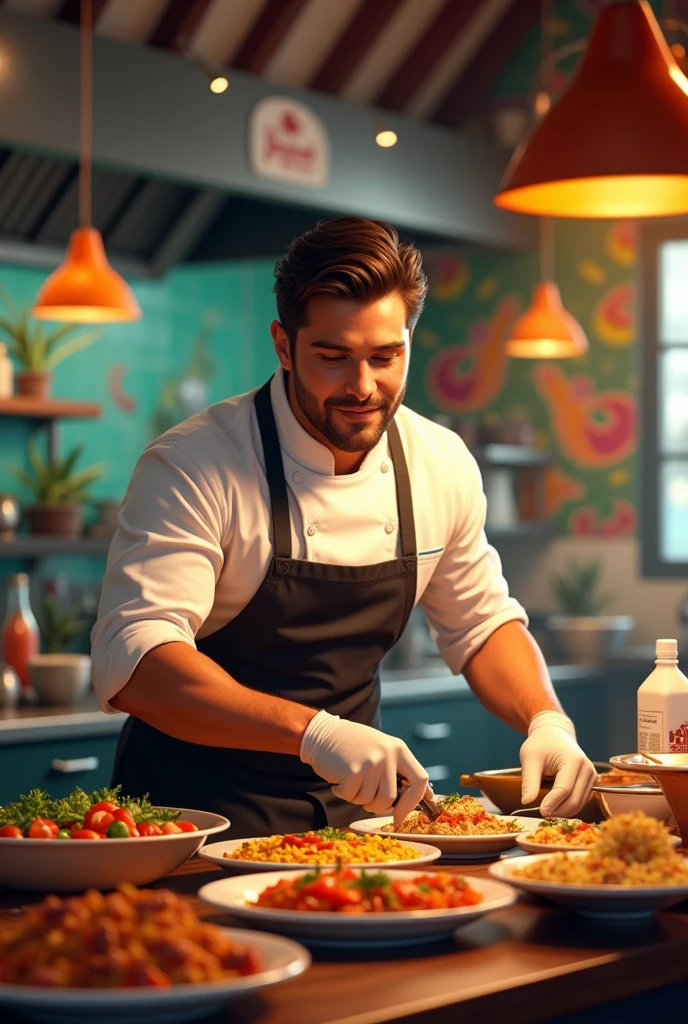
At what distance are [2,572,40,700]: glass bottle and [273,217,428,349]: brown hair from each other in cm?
261

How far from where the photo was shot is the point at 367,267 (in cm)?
225

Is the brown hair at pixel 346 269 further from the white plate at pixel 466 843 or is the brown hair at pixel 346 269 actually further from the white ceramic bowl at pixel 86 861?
the white ceramic bowl at pixel 86 861

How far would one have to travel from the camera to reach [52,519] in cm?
509

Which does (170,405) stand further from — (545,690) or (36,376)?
(545,690)

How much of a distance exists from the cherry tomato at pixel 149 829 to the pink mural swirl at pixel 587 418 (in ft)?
15.9

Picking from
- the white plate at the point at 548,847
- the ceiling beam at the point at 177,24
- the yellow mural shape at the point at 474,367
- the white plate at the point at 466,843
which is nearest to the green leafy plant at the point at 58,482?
the ceiling beam at the point at 177,24

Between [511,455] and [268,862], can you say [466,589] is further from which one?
[511,455]

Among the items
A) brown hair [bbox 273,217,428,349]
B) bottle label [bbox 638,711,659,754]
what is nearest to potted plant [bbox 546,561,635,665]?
brown hair [bbox 273,217,428,349]

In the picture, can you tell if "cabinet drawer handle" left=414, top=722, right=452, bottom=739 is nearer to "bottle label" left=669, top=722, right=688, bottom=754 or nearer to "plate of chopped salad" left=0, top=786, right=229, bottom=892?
"bottle label" left=669, top=722, right=688, bottom=754

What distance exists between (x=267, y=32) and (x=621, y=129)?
3.14 metres

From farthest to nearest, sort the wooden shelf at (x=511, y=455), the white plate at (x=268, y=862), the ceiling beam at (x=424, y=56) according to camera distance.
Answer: the wooden shelf at (x=511, y=455) → the ceiling beam at (x=424, y=56) → the white plate at (x=268, y=862)

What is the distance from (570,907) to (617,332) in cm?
493

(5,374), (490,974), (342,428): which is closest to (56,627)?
(5,374)

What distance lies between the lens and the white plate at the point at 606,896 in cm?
150
